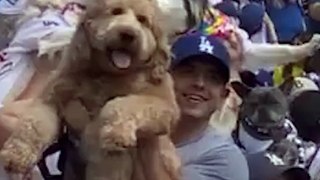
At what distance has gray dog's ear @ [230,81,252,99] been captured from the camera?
12.9 ft

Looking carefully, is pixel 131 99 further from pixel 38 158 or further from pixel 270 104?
pixel 270 104

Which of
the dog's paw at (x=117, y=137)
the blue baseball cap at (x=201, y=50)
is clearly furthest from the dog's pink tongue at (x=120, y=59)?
the blue baseball cap at (x=201, y=50)

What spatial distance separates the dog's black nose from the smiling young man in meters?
0.55

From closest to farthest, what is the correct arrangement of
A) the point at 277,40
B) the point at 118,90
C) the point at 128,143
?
the point at 128,143, the point at 118,90, the point at 277,40

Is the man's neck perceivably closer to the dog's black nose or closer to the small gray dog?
the dog's black nose

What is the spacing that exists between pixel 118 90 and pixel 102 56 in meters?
0.09

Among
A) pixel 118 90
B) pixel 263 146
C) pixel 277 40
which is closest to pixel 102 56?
pixel 118 90

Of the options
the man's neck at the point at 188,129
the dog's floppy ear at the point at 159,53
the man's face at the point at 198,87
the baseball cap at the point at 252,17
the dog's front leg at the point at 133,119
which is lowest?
the baseball cap at the point at 252,17

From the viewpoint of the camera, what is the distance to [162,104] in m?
2.21

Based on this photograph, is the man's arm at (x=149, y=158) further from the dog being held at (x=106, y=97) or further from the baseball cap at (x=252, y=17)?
the baseball cap at (x=252, y=17)

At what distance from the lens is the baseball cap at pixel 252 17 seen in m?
5.46

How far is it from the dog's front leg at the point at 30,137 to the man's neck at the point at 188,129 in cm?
58

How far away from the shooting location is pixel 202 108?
2.71 metres

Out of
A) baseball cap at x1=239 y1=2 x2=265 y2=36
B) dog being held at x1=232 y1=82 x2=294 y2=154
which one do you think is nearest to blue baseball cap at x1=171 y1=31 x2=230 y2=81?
dog being held at x1=232 y1=82 x2=294 y2=154
